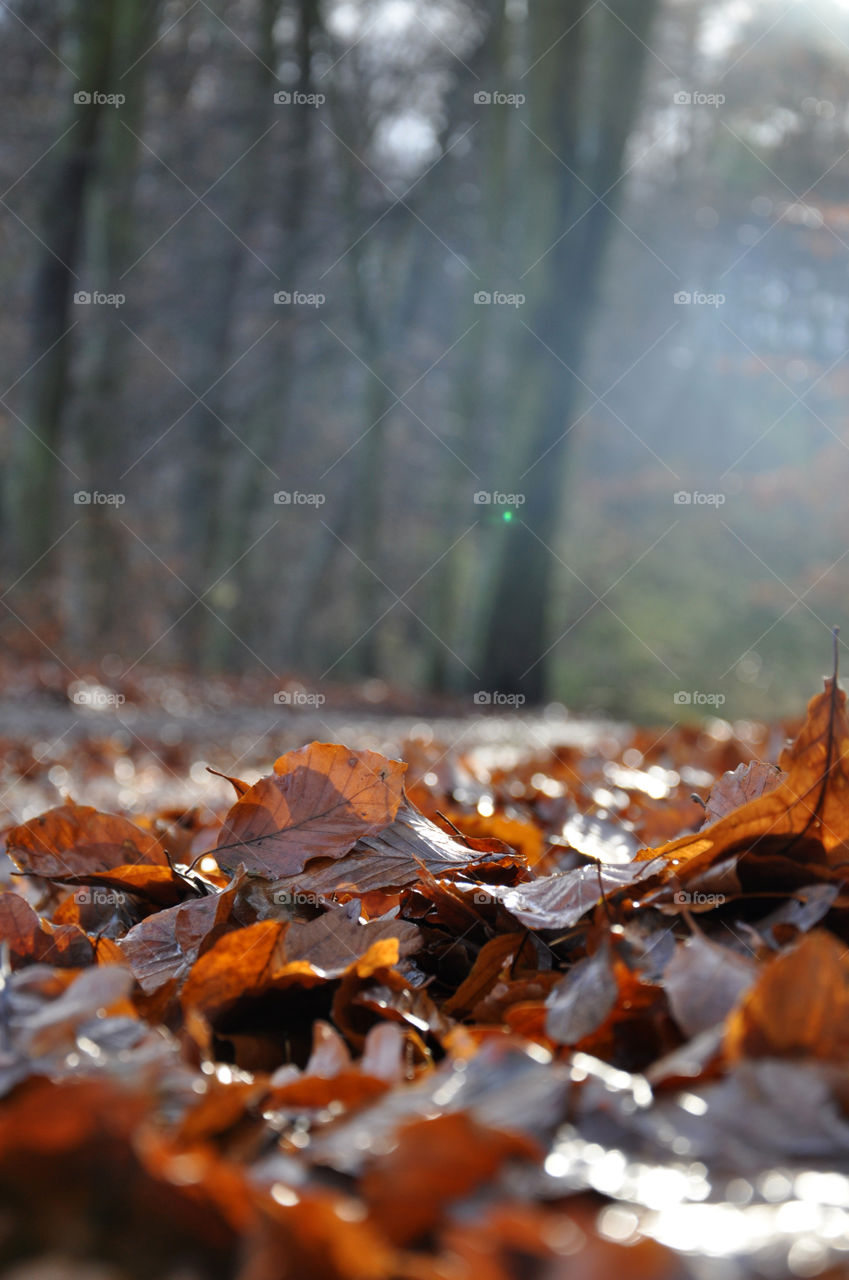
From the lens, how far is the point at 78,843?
5.00 feet

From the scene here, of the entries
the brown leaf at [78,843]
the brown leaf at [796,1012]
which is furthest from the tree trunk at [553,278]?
the brown leaf at [796,1012]

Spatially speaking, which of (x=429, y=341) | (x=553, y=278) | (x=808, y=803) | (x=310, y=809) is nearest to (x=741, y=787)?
(x=808, y=803)

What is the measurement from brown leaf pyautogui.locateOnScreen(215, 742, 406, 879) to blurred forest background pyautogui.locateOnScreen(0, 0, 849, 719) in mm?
6918

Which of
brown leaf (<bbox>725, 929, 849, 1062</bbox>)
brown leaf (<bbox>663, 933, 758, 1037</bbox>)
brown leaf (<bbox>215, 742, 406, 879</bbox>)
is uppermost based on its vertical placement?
brown leaf (<bbox>725, 929, 849, 1062</bbox>)

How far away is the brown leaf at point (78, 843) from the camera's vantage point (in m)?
1.47

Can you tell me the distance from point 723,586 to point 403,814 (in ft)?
93.0

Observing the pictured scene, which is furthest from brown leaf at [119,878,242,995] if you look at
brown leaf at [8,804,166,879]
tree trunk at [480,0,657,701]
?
tree trunk at [480,0,657,701]

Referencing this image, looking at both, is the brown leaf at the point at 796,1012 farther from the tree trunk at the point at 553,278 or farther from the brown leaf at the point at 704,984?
the tree trunk at the point at 553,278

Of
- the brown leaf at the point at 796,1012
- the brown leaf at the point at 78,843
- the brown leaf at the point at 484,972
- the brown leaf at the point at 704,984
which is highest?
the brown leaf at the point at 796,1012

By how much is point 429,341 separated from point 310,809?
21.0 metres

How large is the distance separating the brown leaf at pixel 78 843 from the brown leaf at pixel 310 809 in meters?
0.20

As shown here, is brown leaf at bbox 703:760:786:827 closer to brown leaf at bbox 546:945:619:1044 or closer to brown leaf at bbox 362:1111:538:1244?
brown leaf at bbox 546:945:619:1044

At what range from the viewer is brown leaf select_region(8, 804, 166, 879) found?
147 centimetres

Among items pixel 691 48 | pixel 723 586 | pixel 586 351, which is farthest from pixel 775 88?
pixel 586 351
